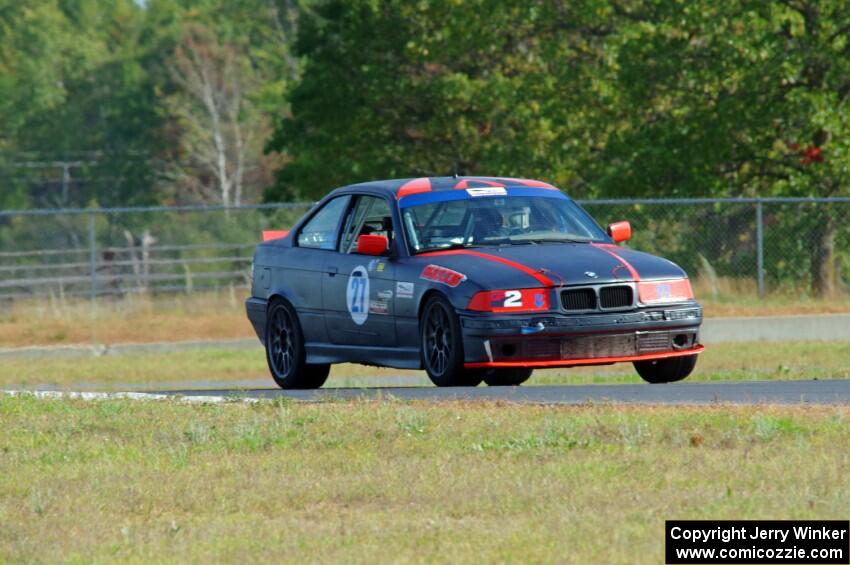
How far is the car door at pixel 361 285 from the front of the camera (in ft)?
43.1

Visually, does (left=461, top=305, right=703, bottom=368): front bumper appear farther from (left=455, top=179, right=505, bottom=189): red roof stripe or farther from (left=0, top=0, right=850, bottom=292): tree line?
(left=0, top=0, right=850, bottom=292): tree line

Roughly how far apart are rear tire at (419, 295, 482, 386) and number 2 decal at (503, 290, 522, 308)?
15.0 inches

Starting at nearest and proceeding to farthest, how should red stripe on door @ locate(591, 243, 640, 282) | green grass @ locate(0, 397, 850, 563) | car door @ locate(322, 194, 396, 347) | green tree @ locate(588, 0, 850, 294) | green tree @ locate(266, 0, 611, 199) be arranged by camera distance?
green grass @ locate(0, 397, 850, 563) < red stripe on door @ locate(591, 243, 640, 282) < car door @ locate(322, 194, 396, 347) < green tree @ locate(588, 0, 850, 294) < green tree @ locate(266, 0, 611, 199)

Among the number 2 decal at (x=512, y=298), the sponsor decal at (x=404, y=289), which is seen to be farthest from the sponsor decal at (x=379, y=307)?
the number 2 decal at (x=512, y=298)

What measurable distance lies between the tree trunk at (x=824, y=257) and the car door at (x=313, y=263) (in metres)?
12.7

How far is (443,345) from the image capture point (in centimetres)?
1244

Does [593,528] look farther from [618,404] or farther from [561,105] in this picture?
[561,105]

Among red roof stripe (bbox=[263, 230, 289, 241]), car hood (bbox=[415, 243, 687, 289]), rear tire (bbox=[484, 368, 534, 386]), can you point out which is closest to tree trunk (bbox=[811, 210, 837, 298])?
red roof stripe (bbox=[263, 230, 289, 241])

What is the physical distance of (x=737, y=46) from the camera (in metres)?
26.5

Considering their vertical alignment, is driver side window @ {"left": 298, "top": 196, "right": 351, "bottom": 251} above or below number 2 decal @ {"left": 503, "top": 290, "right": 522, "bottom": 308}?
above

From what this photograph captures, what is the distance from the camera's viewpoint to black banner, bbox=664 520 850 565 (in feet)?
20.5

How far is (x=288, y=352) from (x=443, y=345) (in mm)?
2383

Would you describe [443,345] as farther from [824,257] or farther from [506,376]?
[824,257]

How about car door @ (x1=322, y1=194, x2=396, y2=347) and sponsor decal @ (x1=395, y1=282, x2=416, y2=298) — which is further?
car door @ (x1=322, y1=194, x2=396, y2=347)
